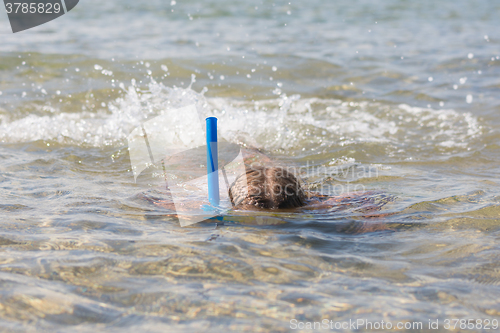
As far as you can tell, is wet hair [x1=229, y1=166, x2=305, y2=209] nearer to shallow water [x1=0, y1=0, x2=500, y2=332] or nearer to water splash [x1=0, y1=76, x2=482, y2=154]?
shallow water [x1=0, y1=0, x2=500, y2=332]

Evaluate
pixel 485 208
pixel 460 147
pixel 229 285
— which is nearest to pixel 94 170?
pixel 229 285

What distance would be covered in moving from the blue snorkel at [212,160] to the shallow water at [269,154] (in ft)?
0.66

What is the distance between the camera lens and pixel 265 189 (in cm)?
339

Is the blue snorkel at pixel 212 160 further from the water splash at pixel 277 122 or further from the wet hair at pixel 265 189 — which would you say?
the water splash at pixel 277 122

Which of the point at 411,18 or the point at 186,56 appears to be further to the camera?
the point at 411,18

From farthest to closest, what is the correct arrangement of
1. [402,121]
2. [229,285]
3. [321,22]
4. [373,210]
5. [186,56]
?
[321,22] → [186,56] → [402,121] → [373,210] → [229,285]

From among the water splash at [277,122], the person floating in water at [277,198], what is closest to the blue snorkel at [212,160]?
the person floating in water at [277,198]

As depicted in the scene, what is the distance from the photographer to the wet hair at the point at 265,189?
11.1 ft

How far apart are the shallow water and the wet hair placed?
0.40 ft

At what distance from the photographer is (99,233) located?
3.20m

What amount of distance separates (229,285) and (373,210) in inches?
69.0

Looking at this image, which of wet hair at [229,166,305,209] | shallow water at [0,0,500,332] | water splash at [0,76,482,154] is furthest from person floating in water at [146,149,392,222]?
water splash at [0,76,482,154]

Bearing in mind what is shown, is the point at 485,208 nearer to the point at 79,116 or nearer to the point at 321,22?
the point at 79,116

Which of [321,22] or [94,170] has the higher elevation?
[321,22]
